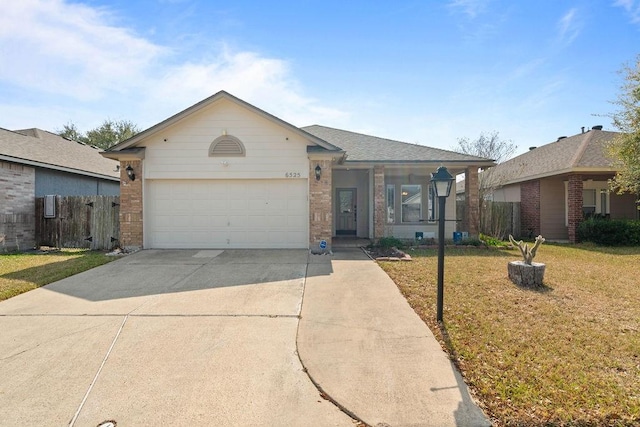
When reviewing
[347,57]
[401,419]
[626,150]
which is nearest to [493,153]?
[626,150]

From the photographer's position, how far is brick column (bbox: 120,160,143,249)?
33.1 ft

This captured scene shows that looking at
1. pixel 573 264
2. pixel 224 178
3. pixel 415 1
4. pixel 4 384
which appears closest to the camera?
pixel 4 384

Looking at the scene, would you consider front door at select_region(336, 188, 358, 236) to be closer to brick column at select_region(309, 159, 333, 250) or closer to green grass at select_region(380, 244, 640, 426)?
brick column at select_region(309, 159, 333, 250)

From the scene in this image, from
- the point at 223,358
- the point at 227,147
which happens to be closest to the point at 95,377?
the point at 223,358

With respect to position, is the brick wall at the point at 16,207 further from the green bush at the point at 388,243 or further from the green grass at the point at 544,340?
the green grass at the point at 544,340

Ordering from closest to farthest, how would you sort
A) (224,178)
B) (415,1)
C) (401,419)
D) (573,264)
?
(401,419)
(415,1)
(573,264)
(224,178)

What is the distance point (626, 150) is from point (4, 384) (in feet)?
48.9

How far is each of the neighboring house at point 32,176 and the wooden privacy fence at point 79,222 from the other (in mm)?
494

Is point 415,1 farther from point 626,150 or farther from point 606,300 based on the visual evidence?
point 626,150

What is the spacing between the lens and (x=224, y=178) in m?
10.2

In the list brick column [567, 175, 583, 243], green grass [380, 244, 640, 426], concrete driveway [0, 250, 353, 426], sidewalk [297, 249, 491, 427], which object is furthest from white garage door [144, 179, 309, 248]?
brick column [567, 175, 583, 243]

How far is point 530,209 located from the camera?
1545cm

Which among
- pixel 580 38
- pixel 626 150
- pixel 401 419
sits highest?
pixel 580 38

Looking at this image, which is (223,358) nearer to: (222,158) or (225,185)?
(225,185)
